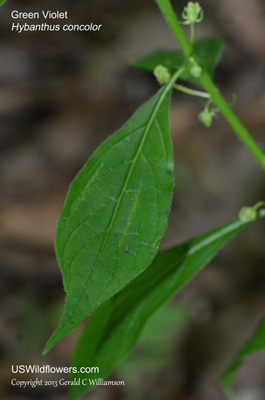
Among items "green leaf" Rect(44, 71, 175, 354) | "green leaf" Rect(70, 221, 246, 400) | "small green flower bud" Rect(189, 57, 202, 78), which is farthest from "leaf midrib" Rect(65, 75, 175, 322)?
"green leaf" Rect(70, 221, 246, 400)

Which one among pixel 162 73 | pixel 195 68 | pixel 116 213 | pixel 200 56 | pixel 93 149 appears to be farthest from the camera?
pixel 93 149

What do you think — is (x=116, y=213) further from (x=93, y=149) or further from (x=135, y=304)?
(x=93, y=149)

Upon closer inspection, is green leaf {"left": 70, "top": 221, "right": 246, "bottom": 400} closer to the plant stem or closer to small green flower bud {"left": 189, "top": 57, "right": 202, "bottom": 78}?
the plant stem

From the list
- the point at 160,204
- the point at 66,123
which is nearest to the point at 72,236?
the point at 160,204

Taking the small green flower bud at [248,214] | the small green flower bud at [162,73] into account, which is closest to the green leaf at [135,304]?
the small green flower bud at [248,214]

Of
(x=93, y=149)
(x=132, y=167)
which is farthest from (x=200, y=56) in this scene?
(x=93, y=149)

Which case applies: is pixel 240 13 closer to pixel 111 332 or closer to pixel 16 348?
pixel 16 348
